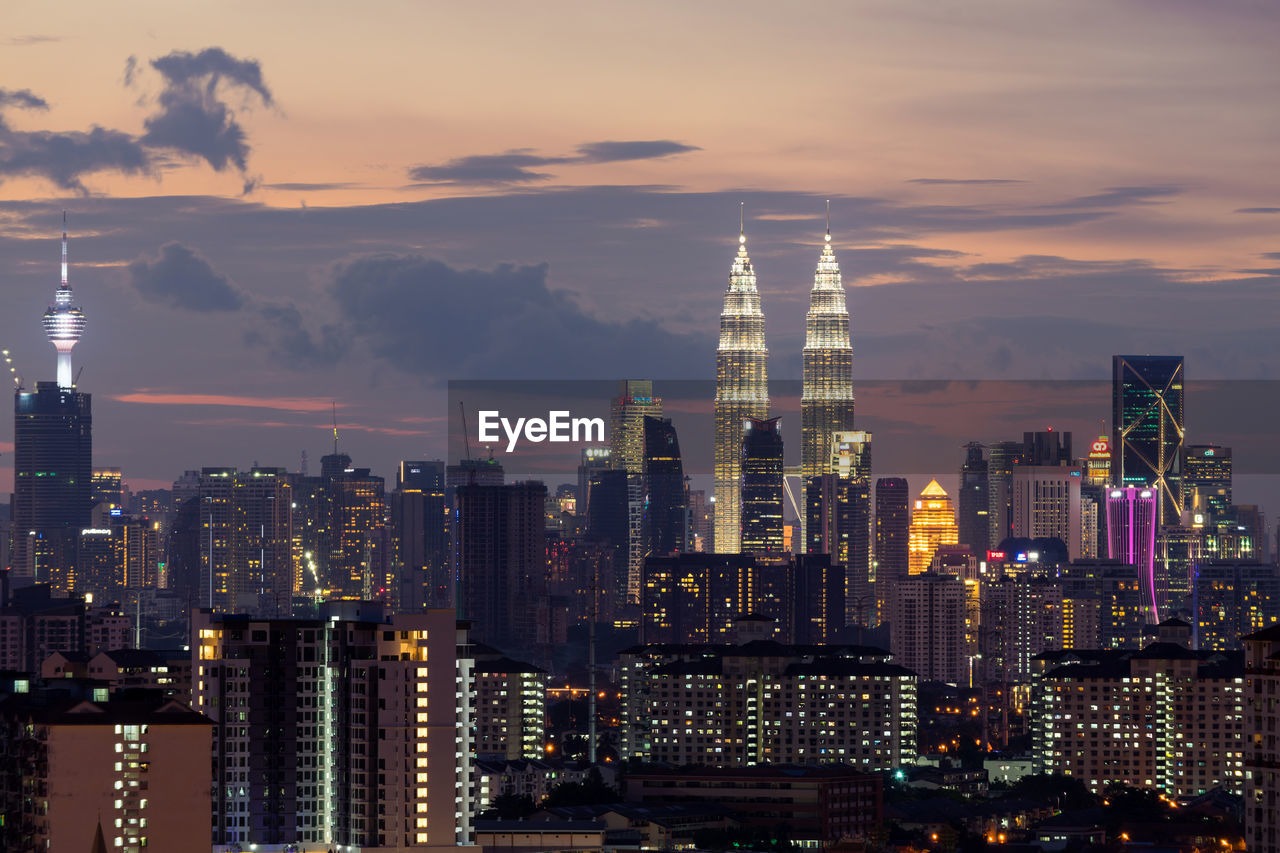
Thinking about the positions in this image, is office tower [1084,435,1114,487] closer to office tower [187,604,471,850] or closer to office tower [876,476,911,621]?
office tower [876,476,911,621]

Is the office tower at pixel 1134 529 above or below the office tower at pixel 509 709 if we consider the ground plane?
above

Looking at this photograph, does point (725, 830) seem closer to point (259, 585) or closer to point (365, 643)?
point (365, 643)

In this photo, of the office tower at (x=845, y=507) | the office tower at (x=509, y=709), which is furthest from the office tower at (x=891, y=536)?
the office tower at (x=509, y=709)

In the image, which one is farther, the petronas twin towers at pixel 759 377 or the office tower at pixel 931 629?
the petronas twin towers at pixel 759 377

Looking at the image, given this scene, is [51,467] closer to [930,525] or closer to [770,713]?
[930,525]

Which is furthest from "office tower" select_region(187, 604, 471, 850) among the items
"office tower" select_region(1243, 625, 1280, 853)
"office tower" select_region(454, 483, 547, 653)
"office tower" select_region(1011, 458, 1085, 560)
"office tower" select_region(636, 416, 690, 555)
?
"office tower" select_region(1011, 458, 1085, 560)

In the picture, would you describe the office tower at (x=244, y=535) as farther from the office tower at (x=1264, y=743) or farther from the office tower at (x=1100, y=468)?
the office tower at (x=1264, y=743)

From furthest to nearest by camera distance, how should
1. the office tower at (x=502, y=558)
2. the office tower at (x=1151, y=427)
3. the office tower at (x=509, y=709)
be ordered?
the office tower at (x=1151, y=427)
the office tower at (x=502, y=558)
the office tower at (x=509, y=709)
